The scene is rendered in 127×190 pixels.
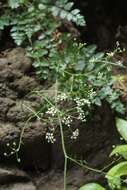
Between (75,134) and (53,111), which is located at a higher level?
(53,111)

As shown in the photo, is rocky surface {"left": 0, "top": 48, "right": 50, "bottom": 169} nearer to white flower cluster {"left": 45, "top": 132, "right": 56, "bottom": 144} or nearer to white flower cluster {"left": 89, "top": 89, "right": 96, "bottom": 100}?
white flower cluster {"left": 45, "top": 132, "right": 56, "bottom": 144}

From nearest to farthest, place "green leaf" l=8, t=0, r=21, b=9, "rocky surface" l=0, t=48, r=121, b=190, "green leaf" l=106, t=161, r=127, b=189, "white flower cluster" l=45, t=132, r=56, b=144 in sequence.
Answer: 1. "green leaf" l=106, t=161, r=127, b=189
2. "white flower cluster" l=45, t=132, r=56, b=144
3. "rocky surface" l=0, t=48, r=121, b=190
4. "green leaf" l=8, t=0, r=21, b=9

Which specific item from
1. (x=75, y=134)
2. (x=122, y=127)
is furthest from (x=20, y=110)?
(x=122, y=127)

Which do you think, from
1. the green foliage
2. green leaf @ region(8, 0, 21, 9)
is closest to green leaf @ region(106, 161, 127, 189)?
the green foliage

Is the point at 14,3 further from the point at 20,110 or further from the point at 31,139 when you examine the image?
the point at 31,139

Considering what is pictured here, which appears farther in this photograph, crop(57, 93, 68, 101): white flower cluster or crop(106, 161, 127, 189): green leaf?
crop(57, 93, 68, 101): white flower cluster

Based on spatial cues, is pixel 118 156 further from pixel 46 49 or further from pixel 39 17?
pixel 39 17

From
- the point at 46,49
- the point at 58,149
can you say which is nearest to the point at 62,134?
the point at 58,149

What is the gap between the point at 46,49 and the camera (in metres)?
2.37

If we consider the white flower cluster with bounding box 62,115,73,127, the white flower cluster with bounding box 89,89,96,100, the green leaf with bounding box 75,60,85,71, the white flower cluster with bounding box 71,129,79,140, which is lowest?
the white flower cluster with bounding box 71,129,79,140

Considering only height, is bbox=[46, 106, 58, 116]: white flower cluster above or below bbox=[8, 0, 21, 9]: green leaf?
below

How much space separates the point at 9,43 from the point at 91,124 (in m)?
0.61

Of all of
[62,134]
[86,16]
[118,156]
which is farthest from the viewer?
[86,16]

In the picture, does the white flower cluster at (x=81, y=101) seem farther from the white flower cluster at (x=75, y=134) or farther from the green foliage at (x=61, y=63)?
the white flower cluster at (x=75, y=134)
